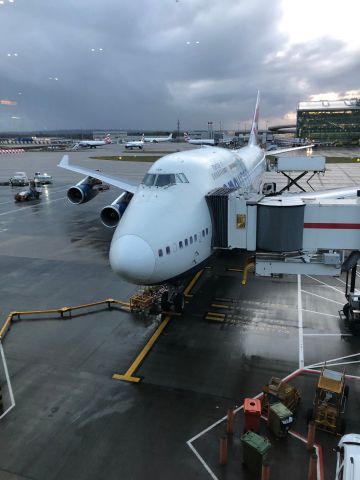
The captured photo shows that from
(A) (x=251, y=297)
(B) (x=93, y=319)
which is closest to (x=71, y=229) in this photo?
(B) (x=93, y=319)

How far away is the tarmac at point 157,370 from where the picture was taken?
968 cm

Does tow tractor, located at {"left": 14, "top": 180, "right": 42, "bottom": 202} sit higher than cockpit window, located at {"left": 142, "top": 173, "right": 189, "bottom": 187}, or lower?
lower

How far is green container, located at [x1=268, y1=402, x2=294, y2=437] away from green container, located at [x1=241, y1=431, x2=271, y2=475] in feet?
3.14

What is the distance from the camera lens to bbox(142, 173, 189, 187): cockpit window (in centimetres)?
1684

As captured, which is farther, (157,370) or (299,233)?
(299,233)

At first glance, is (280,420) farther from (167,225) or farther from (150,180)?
(150,180)

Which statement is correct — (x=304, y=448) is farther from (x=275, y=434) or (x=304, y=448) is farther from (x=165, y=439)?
(x=165, y=439)

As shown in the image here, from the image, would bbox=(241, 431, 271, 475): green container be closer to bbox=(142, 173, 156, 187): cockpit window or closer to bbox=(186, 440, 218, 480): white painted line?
bbox=(186, 440, 218, 480): white painted line

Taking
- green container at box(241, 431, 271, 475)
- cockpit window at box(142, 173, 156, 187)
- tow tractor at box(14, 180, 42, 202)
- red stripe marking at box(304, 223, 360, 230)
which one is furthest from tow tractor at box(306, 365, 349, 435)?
tow tractor at box(14, 180, 42, 202)

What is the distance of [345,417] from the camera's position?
11070 mm

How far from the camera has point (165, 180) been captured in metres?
16.9

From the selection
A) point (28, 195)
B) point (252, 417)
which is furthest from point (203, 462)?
point (28, 195)

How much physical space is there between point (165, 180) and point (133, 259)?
16.2 feet

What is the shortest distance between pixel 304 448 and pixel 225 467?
7.41ft
